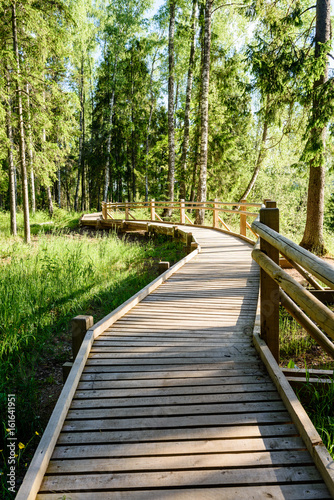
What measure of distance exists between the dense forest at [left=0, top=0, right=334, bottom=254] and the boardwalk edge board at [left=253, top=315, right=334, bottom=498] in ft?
22.6

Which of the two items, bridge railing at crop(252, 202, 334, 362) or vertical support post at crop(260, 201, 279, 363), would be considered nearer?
bridge railing at crop(252, 202, 334, 362)

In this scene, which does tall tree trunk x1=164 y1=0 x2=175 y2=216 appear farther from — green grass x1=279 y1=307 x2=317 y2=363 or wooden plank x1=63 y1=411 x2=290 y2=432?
wooden plank x1=63 y1=411 x2=290 y2=432

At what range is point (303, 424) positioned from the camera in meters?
2.12

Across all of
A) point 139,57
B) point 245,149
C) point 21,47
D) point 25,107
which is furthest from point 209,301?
point 139,57

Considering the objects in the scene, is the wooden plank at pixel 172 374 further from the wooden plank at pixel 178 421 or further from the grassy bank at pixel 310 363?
the grassy bank at pixel 310 363

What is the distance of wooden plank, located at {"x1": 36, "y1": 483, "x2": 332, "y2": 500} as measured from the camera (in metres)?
1.75

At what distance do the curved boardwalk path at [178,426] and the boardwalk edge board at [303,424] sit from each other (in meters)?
0.05

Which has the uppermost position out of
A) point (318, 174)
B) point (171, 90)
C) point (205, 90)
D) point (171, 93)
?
point (171, 90)

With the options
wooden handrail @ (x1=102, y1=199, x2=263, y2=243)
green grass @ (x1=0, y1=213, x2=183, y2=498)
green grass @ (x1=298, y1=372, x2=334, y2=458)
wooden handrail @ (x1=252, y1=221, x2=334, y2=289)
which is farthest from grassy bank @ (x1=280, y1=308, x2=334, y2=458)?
green grass @ (x1=0, y1=213, x2=183, y2=498)

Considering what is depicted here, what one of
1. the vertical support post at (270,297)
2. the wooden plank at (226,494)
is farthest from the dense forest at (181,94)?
the wooden plank at (226,494)

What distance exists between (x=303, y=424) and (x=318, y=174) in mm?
8173

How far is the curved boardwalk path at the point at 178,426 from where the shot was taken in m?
1.84

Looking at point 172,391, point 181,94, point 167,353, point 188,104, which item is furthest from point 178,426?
point 181,94

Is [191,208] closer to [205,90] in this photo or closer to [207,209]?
[207,209]
